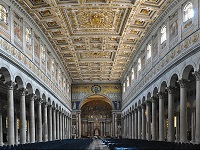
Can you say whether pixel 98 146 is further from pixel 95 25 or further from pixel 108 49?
pixel 95 25

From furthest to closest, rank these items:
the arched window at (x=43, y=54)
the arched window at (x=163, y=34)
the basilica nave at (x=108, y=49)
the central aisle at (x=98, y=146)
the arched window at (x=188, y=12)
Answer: the arched window at (x=43, y=54), the central aisle at (x=98, y=146), the arched window at (x=163, y=34), the basilica nave at (x=108, y=49), the arched window at (x=188, y=12)

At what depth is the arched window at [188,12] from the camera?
690 inches

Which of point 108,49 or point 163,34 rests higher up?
point 108,49

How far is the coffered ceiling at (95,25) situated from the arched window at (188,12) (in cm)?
242

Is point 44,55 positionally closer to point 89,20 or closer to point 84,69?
point 89,20

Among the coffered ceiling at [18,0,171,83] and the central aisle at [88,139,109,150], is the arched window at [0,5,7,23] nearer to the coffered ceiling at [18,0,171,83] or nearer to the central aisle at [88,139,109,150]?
the coffered ceiling at [18,0,171,83]

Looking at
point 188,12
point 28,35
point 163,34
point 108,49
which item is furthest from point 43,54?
point 188,12

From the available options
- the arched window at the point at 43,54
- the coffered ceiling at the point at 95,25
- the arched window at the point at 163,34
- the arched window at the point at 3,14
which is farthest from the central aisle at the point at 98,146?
the arched window at the point at 3,14

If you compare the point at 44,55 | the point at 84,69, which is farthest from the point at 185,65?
the point at 84,69

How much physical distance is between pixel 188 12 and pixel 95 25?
985cm

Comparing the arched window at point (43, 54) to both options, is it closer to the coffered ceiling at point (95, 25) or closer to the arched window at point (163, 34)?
the coffered ceiling at point (95, 25)

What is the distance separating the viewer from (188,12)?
59.2 ft

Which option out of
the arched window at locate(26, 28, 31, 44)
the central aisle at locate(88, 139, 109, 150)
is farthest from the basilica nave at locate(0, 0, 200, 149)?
the central aisle at locate(88, 139, 109, 150)

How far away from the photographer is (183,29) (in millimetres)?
18359
